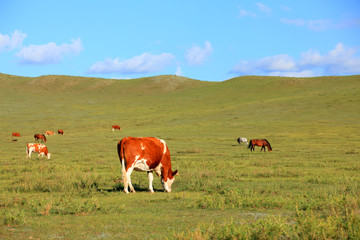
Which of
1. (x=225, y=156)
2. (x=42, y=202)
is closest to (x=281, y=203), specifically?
(x=42, y=202)

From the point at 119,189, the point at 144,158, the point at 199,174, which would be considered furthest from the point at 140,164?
the point at 199,174

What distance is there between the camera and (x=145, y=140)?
1589 centimetres

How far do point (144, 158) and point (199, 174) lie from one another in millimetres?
4180

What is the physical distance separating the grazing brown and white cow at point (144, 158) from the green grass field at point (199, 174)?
0.59 meters

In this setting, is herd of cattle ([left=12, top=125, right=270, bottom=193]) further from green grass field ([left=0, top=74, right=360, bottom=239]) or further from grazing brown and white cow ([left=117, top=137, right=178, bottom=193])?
green grass field ([left=0, top=74, right=360, bottom=239])

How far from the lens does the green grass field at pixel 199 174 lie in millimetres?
9375

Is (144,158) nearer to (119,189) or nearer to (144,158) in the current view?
(144,158)

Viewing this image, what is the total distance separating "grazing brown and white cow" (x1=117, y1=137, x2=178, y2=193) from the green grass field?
59 cm

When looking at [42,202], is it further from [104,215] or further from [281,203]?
[281,203]

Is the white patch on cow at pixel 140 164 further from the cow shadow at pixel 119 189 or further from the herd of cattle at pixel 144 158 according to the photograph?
the cow shadow at pixel 119 189

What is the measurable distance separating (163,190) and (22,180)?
5802 millimetres

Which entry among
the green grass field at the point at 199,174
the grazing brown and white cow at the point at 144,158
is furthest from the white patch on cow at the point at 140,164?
the green grass field at the point at 199,174

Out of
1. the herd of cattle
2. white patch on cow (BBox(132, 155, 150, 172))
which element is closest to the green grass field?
the herd of cattle

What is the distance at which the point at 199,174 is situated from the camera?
19094mm
